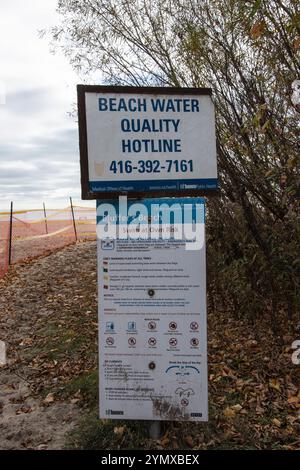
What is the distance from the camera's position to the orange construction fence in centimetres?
1482

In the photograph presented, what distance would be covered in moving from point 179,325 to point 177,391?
55 cm

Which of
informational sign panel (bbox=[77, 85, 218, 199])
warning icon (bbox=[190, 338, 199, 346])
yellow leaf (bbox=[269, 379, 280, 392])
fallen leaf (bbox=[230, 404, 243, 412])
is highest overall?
informational sign panel (bbox=[77, 85, 218, 199])

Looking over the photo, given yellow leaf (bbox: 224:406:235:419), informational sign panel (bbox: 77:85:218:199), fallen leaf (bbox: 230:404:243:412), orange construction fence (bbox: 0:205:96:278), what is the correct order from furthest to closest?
orange construction fence (bbox: 0:205:96:278)
fallen leaf (bbox: 230:404:243:412)
yellow leaf (bbox: 224:406:235:419)
informational sign panel (bbox: 77:85:218:199)

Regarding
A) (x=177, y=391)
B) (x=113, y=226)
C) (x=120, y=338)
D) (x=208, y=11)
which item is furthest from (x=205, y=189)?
(x=208, y=11)

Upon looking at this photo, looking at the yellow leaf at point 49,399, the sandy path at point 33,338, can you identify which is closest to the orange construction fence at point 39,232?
the sandy path at point 33,338

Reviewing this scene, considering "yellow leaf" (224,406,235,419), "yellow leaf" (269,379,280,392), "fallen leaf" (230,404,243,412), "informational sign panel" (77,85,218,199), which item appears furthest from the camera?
"yellow leaf" (269,379,280,392)

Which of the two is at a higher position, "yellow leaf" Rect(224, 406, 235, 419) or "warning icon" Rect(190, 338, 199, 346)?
"warning icon" Rect(190, 338, 199, 346)

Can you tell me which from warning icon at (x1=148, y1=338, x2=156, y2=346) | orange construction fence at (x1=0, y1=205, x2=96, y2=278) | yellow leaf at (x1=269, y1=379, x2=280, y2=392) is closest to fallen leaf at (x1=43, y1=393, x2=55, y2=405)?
warning icon at (x1=148, y1=338, x2=156, y2=346)

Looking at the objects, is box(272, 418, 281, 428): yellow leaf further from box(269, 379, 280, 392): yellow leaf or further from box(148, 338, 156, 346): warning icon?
box(148, 338, 156, 346): warning icon
